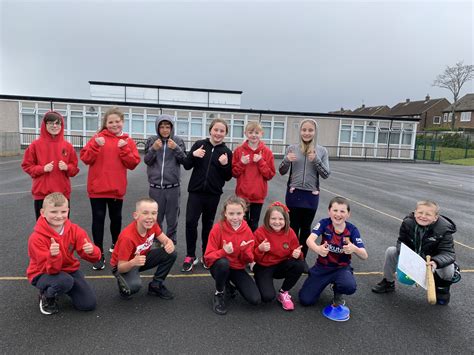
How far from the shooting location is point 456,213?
858 centimetres

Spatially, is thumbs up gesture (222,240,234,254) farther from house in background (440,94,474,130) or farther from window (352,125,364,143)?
house in background (440,94,474,130)

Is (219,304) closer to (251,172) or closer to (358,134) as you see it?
(251,172)

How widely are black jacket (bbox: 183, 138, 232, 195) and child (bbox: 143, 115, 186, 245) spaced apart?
7.2 inches

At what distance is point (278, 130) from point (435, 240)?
26304mm

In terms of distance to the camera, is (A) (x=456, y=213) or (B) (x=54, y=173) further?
(A) (x=456, y=213)

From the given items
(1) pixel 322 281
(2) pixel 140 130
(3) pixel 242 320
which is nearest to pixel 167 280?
(3) pixel 242 320

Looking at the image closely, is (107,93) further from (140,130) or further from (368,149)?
(368,149)

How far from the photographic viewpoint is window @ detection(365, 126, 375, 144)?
99.9 ft

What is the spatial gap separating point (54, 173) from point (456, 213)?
9.07 m

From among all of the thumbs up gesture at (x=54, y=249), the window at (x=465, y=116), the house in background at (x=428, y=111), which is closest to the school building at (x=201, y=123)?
the thumbs up gesture at (x=54, y=249)

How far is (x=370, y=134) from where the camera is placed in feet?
100

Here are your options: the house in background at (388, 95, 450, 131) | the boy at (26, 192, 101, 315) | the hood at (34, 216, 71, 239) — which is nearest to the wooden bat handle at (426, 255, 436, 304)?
the boy at (26, 192, 101, 315)

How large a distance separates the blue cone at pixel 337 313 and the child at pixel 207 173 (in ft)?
5.23

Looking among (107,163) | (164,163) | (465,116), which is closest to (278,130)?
(164,163)
